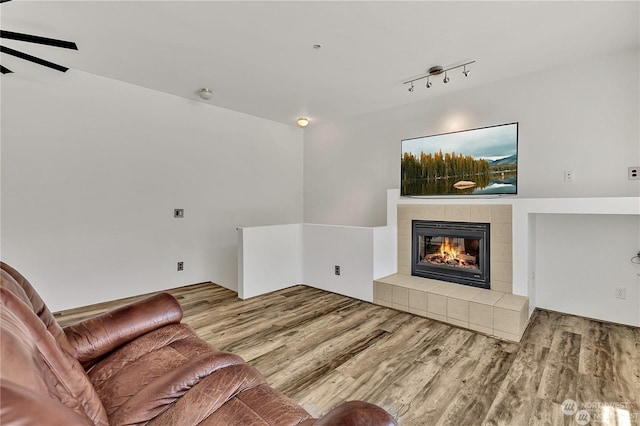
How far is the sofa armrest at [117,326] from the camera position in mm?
1497

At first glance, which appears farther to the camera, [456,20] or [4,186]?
[4,186]

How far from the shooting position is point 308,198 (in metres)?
5.72

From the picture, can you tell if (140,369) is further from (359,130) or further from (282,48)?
(359,130)

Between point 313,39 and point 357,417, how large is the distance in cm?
275

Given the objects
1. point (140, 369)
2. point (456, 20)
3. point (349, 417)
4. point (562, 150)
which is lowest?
point (140, 369)

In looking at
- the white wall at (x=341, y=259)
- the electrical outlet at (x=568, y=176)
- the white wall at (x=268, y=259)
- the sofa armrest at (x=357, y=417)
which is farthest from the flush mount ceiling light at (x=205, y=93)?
the electrical outlet at (x=568, y=176)

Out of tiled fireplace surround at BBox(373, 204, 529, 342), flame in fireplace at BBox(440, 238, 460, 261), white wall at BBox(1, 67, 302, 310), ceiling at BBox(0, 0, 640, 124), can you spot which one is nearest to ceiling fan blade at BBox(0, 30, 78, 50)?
ceiling at BBox(0, 0, 640, 124)

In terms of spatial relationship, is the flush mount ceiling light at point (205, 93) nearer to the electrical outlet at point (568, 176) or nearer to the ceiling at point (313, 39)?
the ceiling at point (313, 39)

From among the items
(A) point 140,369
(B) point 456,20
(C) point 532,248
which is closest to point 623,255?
(C) point 532,248

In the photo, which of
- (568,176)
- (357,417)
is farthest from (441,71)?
(357,417)

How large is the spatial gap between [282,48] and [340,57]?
568 millimetres

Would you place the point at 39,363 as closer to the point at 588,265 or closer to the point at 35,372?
the point at 35,372

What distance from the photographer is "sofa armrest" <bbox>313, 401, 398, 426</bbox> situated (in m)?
0.80

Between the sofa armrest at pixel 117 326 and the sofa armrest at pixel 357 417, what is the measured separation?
1.29 meters
